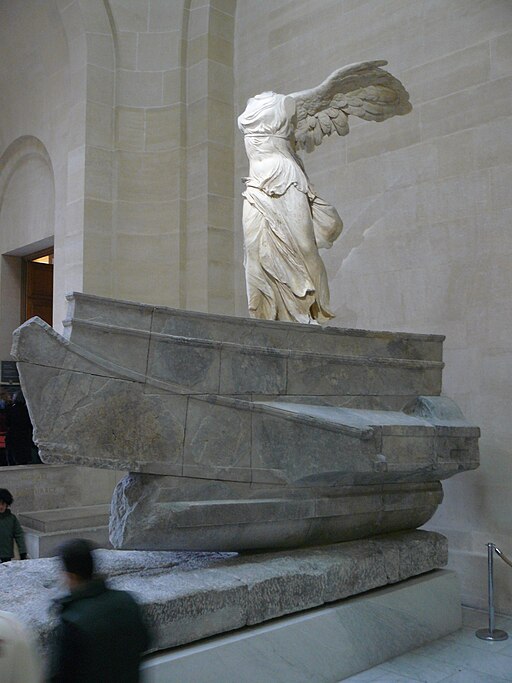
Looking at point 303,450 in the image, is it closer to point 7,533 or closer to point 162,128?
point 7,533

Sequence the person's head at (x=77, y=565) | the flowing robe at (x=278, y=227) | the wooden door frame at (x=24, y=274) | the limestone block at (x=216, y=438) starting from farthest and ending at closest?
the wooden door frame at (x=24, y=274)
the flowing robe at (x=278, y=227)
the limestone block at (x=216, y=438)
the person's head at (x=77, y=565)

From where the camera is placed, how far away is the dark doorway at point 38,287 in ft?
38.0

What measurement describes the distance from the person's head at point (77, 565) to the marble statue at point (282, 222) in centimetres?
346

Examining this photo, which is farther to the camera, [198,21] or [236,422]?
[198,21]

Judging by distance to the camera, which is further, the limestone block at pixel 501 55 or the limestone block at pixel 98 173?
→ the limestone block at pixel 98 173

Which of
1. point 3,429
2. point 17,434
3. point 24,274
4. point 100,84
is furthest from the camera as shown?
point 24,274

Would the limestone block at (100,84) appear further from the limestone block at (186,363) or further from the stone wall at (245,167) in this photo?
the limestone block at (186,363)

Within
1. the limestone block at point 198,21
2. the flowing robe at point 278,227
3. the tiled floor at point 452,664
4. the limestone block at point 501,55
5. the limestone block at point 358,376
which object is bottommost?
the tiled floor at point 452,664

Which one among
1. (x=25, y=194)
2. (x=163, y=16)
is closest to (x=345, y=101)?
(x=163, y=16)

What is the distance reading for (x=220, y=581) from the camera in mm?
4094

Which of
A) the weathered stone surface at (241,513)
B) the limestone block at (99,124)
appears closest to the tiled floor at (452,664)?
the weathered stone surface at (241,513)

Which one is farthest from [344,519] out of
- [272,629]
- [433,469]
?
[272,629]

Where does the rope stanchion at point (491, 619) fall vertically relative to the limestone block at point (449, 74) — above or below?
below

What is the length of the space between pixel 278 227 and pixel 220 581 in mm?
2661
